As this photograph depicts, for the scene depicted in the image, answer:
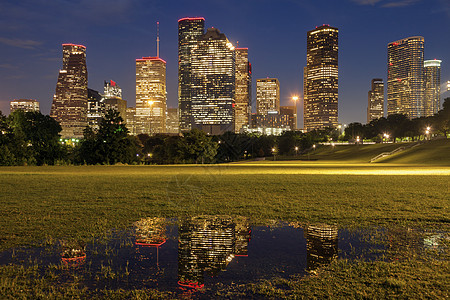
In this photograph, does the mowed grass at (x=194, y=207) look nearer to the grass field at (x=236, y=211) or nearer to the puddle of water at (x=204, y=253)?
the grass field at (x=236, y=211)

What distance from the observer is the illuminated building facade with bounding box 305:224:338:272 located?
6.89 m

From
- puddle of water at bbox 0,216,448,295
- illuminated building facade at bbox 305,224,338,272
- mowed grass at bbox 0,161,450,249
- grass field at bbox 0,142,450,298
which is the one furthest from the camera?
mowed grass at bbox 0,161,450,249

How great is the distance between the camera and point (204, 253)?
24.6 ft

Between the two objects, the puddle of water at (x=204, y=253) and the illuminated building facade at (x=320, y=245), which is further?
the illuminated building facade at (x=320, y=245)

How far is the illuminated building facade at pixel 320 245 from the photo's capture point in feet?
22.6

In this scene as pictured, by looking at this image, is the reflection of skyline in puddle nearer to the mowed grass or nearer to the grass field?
the grass field

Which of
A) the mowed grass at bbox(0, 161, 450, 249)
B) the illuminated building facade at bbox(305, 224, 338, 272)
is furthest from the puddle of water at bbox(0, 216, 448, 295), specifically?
the mowed grass at bbox(0, 161, 450, 249)

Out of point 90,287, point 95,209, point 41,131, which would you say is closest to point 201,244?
point 90,287

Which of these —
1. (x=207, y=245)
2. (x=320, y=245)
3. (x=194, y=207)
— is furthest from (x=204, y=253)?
(x=194, y=207)

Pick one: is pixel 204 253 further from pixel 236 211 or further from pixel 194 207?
pixel 194 207

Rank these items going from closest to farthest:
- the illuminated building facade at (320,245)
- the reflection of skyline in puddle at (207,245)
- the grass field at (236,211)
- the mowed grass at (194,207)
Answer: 1. the grass field at (236,211)
2. the reflection of skyline in puddle at (207,245)
3. the illuminated building facade at (320,245)
4. the mowed grass at (194,207)

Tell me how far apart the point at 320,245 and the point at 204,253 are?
3.05 metres

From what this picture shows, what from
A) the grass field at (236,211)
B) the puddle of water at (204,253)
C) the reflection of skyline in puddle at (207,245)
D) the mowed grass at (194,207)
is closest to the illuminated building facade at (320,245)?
the puddle of water at (204,253)

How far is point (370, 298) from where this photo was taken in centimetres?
514
